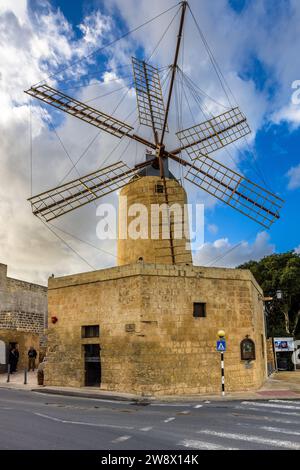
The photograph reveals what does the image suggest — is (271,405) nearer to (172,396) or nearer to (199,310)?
(172,396)

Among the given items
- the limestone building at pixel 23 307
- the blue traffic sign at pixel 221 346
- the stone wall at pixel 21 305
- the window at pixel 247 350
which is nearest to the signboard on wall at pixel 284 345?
the window at pixel 247 350

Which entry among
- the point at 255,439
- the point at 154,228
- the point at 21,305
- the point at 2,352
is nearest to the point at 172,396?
the point at 255,439

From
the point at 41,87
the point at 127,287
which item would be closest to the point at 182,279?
the point at 127,287

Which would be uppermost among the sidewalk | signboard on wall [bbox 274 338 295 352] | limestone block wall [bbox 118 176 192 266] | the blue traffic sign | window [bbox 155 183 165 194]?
window [bbox 155 183 165 194]

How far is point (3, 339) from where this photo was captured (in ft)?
77.8

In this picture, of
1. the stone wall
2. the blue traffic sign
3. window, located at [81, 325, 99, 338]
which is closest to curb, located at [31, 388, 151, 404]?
window, located at [81, 325, 99, 338]

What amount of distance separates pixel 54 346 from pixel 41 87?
1145 centimetres

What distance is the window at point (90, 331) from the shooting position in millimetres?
16484

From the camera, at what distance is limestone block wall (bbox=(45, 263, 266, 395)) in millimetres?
14938

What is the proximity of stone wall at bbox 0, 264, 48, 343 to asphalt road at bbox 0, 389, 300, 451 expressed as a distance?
17056mm

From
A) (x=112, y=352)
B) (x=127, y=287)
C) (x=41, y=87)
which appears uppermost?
(x=41, y=87)

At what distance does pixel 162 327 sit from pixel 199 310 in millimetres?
1623

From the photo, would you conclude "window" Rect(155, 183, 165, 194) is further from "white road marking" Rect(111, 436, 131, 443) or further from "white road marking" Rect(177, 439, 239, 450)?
"white road marking" Rect(177, 439, 239, 450)
